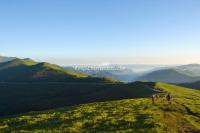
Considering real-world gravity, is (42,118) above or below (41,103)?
above

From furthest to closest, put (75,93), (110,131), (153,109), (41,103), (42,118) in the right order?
(75,93) < (41,103) < (153,109) < (42,118) < (110,131)

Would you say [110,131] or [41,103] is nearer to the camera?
[110,131]

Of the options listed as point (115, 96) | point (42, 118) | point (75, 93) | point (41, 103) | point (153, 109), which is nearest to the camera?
point (42, 118)

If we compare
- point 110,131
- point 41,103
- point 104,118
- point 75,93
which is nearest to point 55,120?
point 104,118

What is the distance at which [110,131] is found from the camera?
1652 inches

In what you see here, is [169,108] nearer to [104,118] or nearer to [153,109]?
[153,109]

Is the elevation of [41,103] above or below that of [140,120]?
below

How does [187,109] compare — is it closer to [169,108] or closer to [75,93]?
[169,108]

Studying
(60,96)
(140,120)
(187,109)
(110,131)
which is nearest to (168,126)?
(140,120)

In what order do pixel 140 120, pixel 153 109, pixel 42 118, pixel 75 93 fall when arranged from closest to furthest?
pixel 140 120 < pixel 42 118 < pixel 153 109 < pixel 75 93

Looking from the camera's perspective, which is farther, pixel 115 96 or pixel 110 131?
pixel 115 96

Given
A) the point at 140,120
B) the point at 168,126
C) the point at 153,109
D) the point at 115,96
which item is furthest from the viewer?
the point at 115,96

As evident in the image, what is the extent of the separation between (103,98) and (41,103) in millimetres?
44409

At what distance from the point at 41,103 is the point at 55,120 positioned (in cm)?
13373
